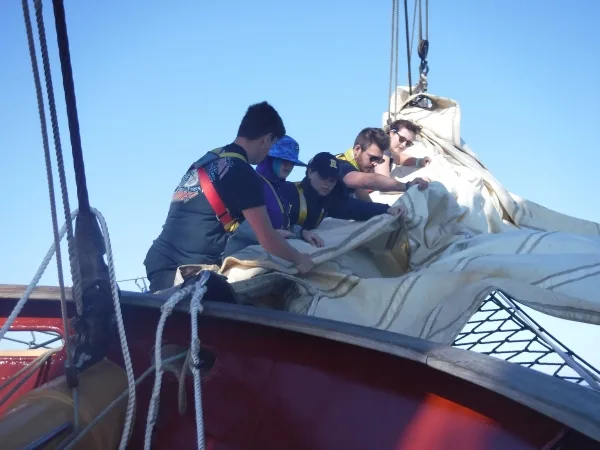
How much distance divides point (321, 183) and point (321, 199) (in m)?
0.09

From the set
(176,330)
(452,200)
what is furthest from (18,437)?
(452,200)

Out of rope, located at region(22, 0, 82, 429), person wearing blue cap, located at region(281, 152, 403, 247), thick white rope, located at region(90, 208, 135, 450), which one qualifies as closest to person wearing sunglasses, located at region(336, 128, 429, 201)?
person wearing blue cap, located at region(281, 152, 403, 247)

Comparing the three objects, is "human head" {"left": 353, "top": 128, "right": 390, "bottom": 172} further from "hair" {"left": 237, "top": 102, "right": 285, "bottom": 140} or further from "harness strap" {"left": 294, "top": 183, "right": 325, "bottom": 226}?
"hair" {"left": 237, "top": 102, "right": 285, "bottom": 140}

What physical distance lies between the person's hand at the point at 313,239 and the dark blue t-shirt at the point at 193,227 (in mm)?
268

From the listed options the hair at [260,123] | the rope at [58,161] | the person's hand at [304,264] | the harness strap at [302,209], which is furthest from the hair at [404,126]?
the rope at [58,161]

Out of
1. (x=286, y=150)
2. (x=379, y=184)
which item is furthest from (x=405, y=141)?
(x=286, y=150)

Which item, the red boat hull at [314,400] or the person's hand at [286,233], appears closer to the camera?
the red boat hull at [314,400]

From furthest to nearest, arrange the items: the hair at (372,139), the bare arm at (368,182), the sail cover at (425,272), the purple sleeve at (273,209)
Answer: the hair at (372,139)
the bare arm at (368,182)
the purple sleeve at (273,209)
the sail cover at (425,272)

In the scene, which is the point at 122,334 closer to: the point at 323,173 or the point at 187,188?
the point at 187,188

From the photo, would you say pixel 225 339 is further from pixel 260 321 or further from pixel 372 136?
pixel 372 136

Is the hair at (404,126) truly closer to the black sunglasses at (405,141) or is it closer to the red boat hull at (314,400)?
the black sunglasses at (405,141)

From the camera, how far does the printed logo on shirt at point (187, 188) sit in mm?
2279

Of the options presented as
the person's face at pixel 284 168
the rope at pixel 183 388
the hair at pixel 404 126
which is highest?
the hair at pixel 404 126

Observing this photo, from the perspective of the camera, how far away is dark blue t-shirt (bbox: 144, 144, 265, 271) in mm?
2252
